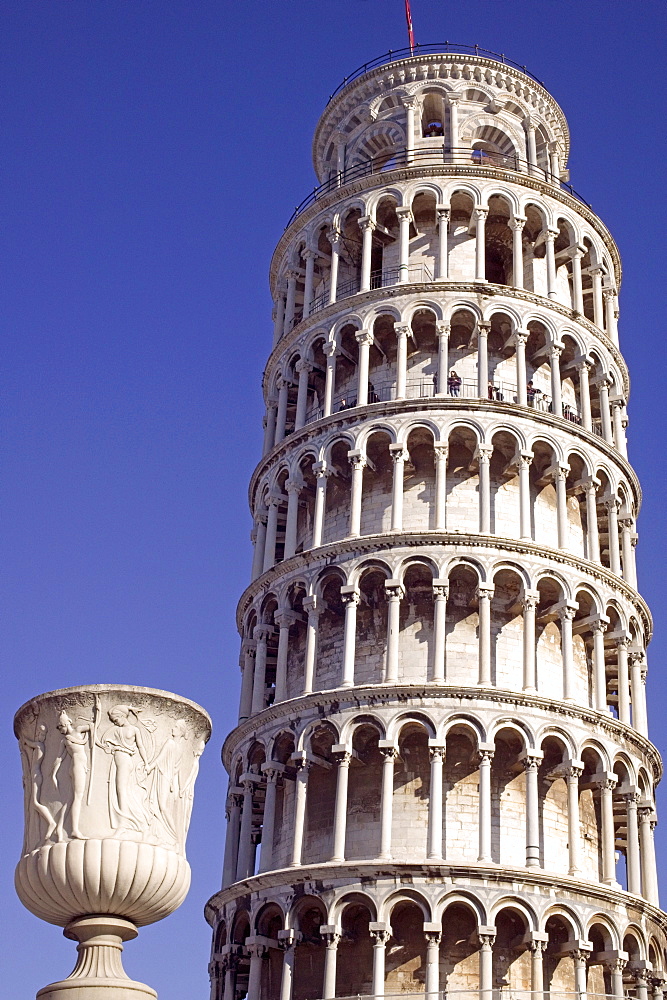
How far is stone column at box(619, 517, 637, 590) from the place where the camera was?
3747cm

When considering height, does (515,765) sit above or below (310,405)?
below

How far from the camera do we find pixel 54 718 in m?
15.4

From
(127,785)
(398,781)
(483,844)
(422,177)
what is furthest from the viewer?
(422,177)

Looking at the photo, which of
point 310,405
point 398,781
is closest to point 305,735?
point 398,781

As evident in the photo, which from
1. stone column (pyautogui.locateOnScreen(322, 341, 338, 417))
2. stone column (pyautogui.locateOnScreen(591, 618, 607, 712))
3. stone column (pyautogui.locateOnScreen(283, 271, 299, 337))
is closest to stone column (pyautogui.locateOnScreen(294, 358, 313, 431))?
stone column (pyautogui.locateOnScreen(322, 341, 338, 417))

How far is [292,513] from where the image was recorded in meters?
36.8

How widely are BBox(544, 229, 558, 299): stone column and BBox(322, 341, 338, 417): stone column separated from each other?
6404 mm

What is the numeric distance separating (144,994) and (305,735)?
18.8 m

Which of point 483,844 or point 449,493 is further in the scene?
point 449,493

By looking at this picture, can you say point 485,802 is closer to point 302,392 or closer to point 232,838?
point 232,838

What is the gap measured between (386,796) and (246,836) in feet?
16.1

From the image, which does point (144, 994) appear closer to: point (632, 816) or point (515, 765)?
point (515, 765)

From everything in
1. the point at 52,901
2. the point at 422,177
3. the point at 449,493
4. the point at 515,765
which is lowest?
the point at 52,901

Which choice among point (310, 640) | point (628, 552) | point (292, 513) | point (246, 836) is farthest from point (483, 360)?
point (246, 836)
